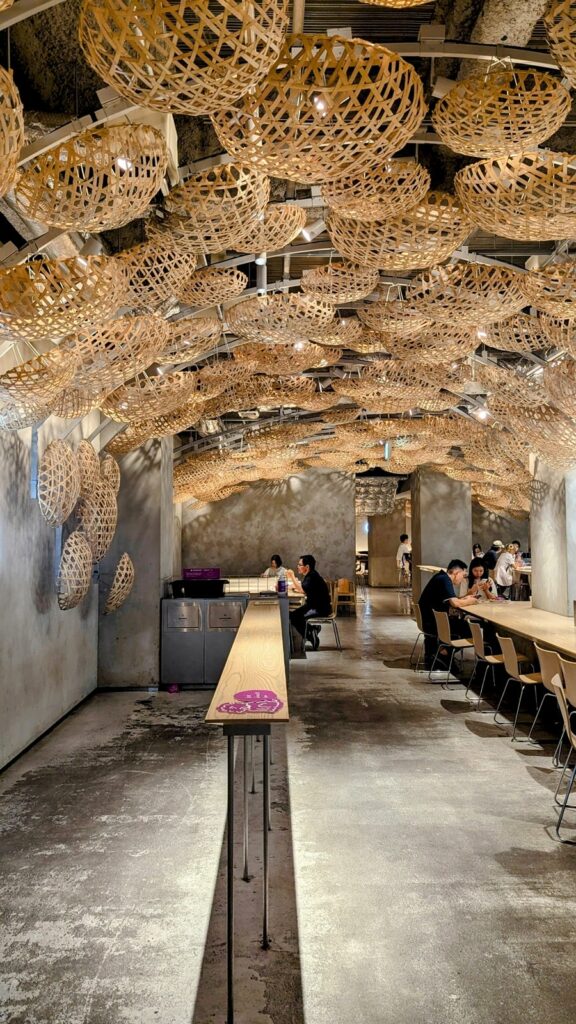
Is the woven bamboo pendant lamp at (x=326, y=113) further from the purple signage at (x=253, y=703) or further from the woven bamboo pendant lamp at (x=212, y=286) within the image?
the purple signage at (x=253, y=703)

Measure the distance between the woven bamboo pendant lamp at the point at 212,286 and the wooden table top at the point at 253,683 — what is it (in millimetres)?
2386

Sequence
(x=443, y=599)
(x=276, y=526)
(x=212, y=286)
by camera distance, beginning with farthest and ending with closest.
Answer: (x=276, y=526) → (x=443, y=599) → (x=212, y=286)

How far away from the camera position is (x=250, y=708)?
314cm

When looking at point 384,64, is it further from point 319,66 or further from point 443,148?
point 443,148

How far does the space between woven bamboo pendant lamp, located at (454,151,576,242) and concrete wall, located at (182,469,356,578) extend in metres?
14.6

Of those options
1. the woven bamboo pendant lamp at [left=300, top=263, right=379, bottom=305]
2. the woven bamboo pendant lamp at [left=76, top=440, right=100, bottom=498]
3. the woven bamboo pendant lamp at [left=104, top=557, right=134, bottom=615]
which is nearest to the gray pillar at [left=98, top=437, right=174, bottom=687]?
the woven bamboo pendant lamp at [left=104, top=557, right=134, bottom=615]

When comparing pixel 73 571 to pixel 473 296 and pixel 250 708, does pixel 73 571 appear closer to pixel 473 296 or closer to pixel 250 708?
pixel 250 708

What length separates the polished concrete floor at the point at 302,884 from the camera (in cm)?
290

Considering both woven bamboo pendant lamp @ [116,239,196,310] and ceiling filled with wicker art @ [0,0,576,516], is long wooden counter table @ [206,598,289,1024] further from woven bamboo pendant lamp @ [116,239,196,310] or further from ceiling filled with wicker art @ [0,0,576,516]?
woven bamboo pendant lamp @ [116,239,196,310]

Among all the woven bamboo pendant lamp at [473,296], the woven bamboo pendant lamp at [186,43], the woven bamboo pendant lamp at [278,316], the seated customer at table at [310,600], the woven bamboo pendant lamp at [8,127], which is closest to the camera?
the woven bamboo pendant lamp at [186,43]

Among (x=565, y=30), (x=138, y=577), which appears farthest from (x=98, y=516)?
(x=565, y=30)

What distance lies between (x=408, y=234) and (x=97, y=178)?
68.7 inches

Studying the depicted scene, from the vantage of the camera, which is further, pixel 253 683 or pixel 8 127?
pixel 253 683

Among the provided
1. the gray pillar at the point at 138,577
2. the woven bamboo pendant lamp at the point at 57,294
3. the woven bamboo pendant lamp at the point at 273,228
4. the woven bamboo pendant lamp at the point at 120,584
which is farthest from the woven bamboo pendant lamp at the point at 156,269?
the gray pillar at the point at 138,577
